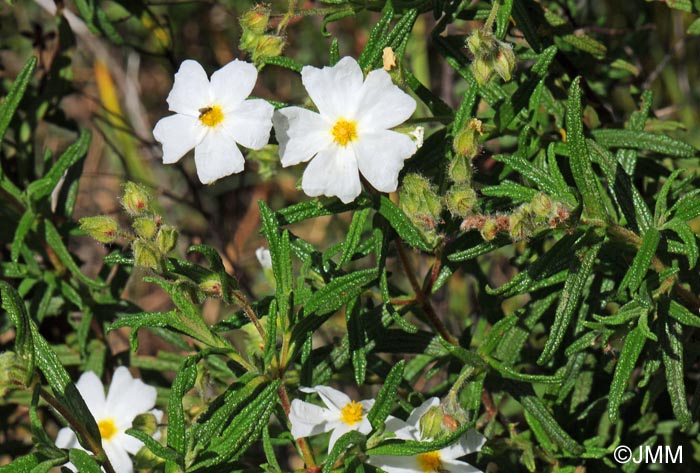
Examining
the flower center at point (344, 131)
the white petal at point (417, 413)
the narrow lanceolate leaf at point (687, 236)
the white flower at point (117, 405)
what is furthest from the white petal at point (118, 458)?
the narrow lanceolate leaf at point (687, 236)

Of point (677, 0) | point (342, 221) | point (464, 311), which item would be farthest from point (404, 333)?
point (342, 221)

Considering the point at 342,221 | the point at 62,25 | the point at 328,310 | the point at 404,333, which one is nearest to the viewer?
the point at 328,310

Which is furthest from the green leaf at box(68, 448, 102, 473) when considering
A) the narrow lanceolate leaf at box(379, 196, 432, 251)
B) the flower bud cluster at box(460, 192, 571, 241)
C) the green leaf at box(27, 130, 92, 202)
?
the green leaf at box(27, 130, 92, 202)

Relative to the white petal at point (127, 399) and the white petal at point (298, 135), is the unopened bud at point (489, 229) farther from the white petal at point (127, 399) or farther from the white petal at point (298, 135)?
the white petal at point (127, 399)

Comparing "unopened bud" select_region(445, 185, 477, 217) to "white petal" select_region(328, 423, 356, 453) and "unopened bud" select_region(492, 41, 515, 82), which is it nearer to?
"unopened bud" select_region(492, 41, 515, 82)

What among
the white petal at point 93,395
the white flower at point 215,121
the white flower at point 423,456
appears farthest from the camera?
the white petal at point 93,395

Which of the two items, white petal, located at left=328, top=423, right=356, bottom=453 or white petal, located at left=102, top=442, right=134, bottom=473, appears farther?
white petal, located at left=102, top=442, right=134, bottom=473

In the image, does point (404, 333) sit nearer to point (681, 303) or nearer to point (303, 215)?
point (303, 215)
